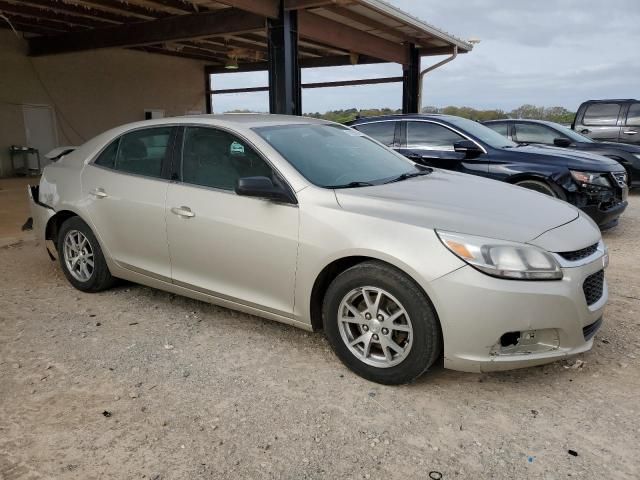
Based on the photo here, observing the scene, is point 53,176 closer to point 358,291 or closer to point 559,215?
point 358,291

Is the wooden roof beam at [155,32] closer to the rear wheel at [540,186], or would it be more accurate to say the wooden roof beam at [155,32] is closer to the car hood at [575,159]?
the car hood at [575,159]

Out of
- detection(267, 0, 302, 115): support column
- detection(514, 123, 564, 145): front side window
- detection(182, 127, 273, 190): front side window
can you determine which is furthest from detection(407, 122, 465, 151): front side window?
detection(182, 127, 273, 190): front side window

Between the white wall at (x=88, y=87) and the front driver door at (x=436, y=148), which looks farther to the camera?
the white wall at (x=88, y=87)

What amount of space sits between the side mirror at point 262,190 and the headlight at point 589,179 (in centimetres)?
467

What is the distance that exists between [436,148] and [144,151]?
4.17 metres

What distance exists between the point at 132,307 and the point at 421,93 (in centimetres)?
1106

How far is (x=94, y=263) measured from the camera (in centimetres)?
455

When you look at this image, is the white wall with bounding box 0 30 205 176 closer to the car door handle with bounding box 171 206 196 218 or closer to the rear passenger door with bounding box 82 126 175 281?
the rear passenger door with bounding box 82 126 175 281

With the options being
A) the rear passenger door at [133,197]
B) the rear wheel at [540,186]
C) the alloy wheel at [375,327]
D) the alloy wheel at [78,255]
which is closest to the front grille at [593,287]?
the alloy wheel at [375,327]

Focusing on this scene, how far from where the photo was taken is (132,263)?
4230 millimetres

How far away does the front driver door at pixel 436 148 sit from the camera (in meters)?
6.91

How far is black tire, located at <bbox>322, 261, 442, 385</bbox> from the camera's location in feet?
9.36

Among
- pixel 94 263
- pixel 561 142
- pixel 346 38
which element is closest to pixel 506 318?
pixel 94 263

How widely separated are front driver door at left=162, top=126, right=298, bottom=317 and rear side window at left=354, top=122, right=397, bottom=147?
13.1ft
